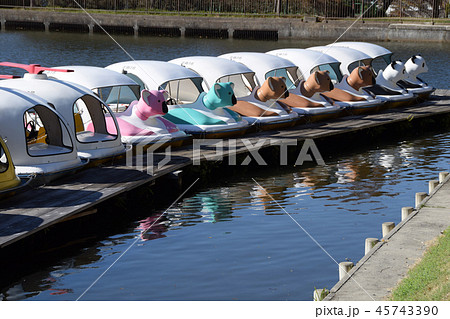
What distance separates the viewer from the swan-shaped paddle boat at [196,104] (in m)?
19.2

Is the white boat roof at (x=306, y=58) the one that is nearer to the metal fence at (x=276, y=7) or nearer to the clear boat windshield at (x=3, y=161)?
the clear boat windshield at (x=3, y=161)

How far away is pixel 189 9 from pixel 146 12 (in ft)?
10.9

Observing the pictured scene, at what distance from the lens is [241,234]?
14.0 m

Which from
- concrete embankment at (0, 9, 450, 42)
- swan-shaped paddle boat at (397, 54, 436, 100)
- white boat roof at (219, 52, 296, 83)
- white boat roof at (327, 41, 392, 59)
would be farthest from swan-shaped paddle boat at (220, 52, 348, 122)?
concrete embankment at (0, 9, 450, 42)

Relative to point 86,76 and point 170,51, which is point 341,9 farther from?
point 86,76

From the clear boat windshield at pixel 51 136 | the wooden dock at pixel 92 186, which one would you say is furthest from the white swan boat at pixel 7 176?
the clear boat windshield at pixel 51 136

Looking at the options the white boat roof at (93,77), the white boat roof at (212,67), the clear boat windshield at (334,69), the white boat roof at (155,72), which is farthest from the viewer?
the clear boat windshield at (334,69)

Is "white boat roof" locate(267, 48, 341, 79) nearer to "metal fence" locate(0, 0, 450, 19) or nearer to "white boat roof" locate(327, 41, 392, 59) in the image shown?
"white boat roof" locate(327, 41, 392, 59)

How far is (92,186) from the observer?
14.4 meters

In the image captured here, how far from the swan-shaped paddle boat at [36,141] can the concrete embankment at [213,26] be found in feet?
127

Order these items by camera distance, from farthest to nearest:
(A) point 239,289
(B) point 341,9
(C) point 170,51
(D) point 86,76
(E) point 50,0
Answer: (E) point 50,0 → (B) point 341,9 → (C) point 170,51 → (D) point 86,76 → (A) point 239,289

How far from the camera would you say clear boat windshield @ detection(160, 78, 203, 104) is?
2097cm

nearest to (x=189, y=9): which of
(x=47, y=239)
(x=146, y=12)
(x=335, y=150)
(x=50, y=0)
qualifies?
(x=146, y=12)

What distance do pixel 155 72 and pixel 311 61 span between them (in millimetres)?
6493
